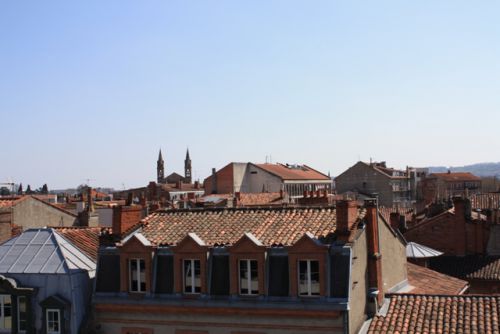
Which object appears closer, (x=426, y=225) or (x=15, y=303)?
(x=15, y=303)

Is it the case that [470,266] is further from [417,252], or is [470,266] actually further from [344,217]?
[344,217]

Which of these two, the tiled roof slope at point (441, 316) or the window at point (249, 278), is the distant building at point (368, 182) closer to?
the tiled roof slope at point (441, 316)

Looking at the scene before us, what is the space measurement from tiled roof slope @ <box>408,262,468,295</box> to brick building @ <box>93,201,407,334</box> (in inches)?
159

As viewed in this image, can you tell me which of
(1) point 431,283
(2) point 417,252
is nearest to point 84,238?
(1) point 431,283

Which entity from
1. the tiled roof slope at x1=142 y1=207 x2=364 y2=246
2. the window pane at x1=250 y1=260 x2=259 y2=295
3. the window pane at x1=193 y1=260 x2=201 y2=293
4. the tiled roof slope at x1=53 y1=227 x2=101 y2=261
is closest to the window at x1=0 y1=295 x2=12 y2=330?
the tiled roof slope at x1=53 y1=227 x2=101 y2=261

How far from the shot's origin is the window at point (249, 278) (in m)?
21.6

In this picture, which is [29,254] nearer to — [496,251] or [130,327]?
[130,327]

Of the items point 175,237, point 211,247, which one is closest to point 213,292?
point 211,247

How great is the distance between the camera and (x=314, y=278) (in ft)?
68.3

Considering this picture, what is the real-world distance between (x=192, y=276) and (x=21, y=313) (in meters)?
6.98

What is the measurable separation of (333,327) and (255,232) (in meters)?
4.66

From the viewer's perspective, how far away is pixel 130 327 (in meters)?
23.2

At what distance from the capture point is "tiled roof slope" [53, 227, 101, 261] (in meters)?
26.6

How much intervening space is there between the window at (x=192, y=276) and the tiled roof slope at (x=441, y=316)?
246 inches
